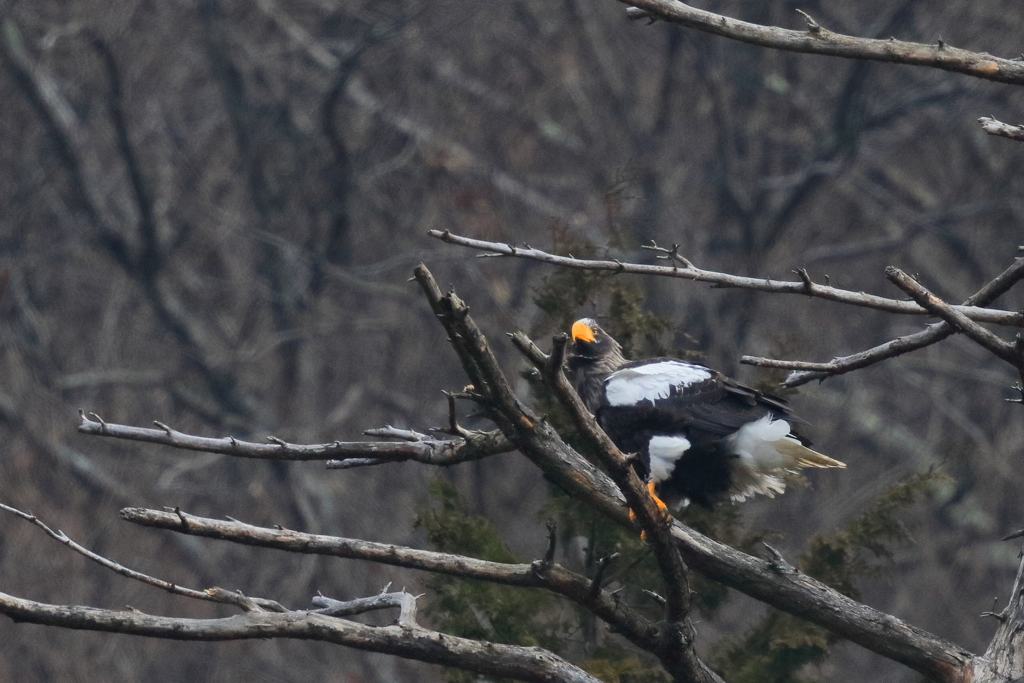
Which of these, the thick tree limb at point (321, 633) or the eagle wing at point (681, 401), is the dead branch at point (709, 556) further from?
the eagle wing at point (681, 401)

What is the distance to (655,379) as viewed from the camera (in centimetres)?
537

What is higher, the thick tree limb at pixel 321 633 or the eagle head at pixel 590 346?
the thick tree limb at pixel 321 633

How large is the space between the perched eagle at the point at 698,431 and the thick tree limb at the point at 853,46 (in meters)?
1.95

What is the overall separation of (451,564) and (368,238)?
33.0 ft

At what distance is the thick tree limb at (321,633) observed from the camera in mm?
3559

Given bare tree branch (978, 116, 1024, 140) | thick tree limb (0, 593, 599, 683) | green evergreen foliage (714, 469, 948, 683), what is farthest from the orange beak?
bare tree branch (978, 116, 1024, 140)

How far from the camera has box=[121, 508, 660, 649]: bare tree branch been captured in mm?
3771

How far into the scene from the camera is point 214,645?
12961 millimetres

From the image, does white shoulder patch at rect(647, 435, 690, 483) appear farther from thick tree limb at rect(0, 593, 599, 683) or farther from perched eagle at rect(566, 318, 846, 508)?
thick tree limb at rect(0, 593, 599, 683)

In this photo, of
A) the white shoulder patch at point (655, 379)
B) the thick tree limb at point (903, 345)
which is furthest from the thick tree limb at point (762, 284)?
the white shoulder patch at point (655, 379)

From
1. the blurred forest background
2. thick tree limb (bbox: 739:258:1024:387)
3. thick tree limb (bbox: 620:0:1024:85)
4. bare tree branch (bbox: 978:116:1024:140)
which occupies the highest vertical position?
thick tree limb (bbox: 620:0:1024:85)

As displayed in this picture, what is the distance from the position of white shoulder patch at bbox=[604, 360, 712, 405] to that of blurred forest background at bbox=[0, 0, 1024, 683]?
19.7ft

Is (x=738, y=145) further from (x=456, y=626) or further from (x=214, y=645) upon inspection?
(x=456, y=626)

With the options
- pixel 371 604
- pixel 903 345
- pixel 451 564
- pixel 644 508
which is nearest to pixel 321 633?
pixel 451 564
